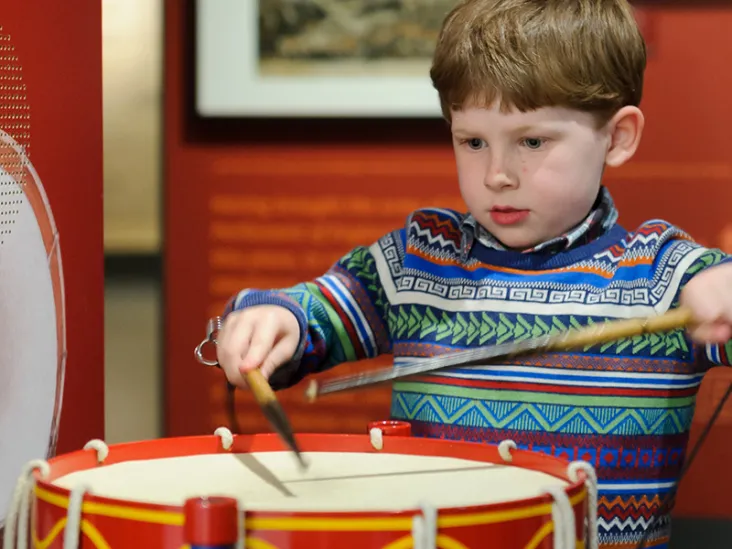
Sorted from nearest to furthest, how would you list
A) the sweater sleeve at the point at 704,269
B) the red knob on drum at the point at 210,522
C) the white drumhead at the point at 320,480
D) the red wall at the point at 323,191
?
the red knob on drum at the point at 210,522 → the white drumhead at the point at 320,480 → the sweater sleeve at the point at 704,269 → the red wall at the point at 323,191

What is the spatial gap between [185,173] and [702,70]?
732 mm

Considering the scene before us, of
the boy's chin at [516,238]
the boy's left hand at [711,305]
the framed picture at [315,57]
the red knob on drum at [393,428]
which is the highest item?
the framed picture at [315,57]

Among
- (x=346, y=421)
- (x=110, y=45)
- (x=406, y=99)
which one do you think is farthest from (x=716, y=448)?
(x=110, y=45)

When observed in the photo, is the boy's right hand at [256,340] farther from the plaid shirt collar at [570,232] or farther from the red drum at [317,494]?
the plaid shirt collar at [570,232]

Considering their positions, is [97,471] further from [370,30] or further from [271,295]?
[370,30]

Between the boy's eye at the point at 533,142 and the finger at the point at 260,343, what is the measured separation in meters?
0.26

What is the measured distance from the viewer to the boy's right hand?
816 millimetres

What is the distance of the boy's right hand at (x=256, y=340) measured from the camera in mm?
816

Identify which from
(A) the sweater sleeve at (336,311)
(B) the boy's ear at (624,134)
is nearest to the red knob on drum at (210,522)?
(A) the sweater sleeve at (336,311)

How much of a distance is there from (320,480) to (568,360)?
0.32 meters

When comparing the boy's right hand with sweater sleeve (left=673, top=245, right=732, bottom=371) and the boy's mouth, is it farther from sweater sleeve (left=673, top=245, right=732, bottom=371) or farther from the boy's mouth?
sweater sleeve (left=673, top=245, right=732, bottom=371)

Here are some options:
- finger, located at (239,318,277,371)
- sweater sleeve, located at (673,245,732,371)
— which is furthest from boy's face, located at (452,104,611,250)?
finger, located at (239,318,277,371)

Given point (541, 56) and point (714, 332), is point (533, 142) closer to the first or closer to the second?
point (541, 56)

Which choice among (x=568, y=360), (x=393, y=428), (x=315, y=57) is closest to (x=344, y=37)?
(x=315, y=57)
